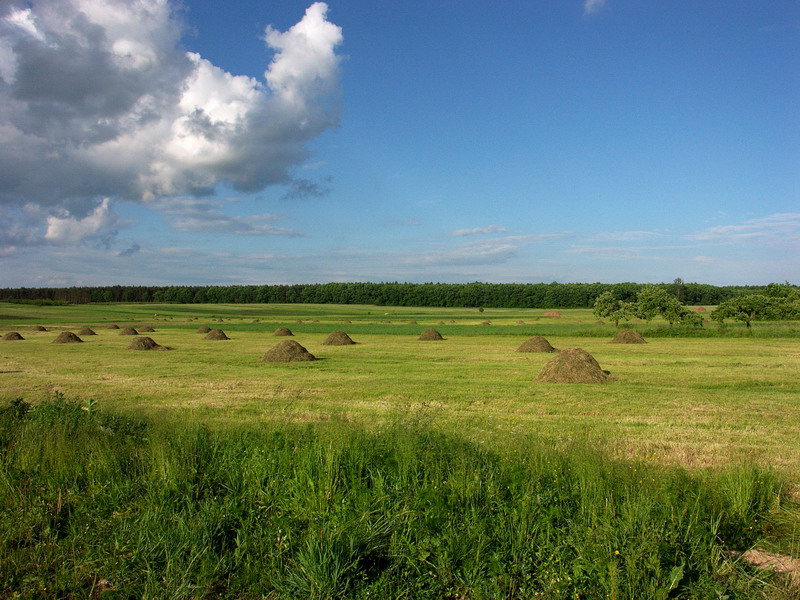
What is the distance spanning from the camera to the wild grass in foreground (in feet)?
16.6

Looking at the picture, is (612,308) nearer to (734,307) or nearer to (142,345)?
(734,307)

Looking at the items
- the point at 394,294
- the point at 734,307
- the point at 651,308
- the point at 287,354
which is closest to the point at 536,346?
the point at 287,354

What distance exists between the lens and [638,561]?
16.4 feet

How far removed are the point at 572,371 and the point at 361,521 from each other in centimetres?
1796

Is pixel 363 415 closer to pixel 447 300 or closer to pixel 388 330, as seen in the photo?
pixel 388 330

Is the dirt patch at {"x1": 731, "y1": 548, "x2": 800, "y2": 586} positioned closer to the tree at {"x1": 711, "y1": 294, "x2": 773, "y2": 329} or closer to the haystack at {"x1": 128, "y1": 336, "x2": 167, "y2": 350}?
the haystack at {"x1": 128, "y1": 336, "x2": 167, "y2": 350}

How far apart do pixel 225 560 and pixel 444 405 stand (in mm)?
11155

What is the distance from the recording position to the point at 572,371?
22.1 meters

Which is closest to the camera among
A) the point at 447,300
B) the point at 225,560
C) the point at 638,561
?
the point at 638,561

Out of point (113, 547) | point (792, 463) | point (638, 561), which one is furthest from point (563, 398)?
point (113, 547)

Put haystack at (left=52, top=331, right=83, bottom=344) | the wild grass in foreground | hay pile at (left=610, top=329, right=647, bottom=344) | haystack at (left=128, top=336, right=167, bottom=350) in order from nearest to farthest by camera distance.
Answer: the wild grass in foreground
haystack at (left=128, top=336, right=167, bottom=350)
haystack at (left=52, top=331, right=83, bottom=344)
hay pile at (left=610, top=329, right=647, bottom=344)

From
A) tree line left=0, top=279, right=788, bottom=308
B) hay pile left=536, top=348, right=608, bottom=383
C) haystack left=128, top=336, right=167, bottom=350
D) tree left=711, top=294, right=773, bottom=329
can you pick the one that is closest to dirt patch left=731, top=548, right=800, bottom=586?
hay pile left=536, top=348, right=608, bottom=383

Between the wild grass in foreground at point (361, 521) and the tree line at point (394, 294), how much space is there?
462ft

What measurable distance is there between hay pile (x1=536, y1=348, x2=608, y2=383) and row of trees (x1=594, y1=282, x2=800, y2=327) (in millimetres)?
42316
